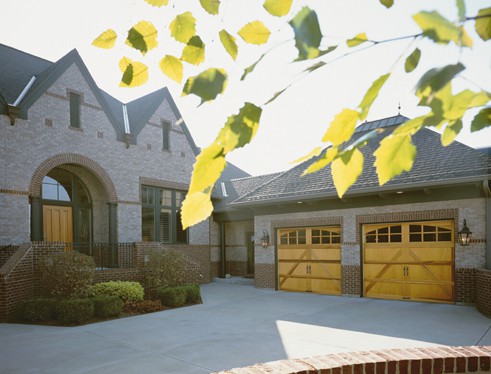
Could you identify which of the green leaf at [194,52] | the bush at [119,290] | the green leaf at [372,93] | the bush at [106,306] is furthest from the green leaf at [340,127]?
the bush at [119,290]

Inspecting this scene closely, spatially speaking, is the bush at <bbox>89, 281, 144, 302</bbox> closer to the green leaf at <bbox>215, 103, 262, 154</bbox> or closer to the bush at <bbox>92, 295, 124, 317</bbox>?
the bush at <bbox>92, 295, 124, 317</bbox>

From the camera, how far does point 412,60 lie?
111cm

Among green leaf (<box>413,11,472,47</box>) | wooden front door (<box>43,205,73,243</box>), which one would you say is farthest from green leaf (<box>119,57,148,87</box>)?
wooden front door (<box>43,205,73,243</box>)

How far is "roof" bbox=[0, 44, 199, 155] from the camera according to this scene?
44.9 feet

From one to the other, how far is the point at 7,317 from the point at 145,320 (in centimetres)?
370

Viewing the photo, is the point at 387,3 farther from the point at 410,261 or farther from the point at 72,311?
the point at 410,261

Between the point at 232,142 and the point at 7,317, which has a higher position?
the point at 232,142

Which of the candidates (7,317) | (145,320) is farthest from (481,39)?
(7,317)

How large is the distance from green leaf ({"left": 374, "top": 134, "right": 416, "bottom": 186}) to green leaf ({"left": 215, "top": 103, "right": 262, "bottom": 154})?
31 cm

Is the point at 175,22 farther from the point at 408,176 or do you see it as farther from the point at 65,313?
the point at 408,176

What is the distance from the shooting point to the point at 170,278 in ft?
44.7

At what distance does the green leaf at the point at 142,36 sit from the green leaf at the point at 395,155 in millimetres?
780

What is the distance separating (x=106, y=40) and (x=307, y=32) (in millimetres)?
711

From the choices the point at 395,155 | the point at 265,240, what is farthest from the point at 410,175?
the point at 395,155
